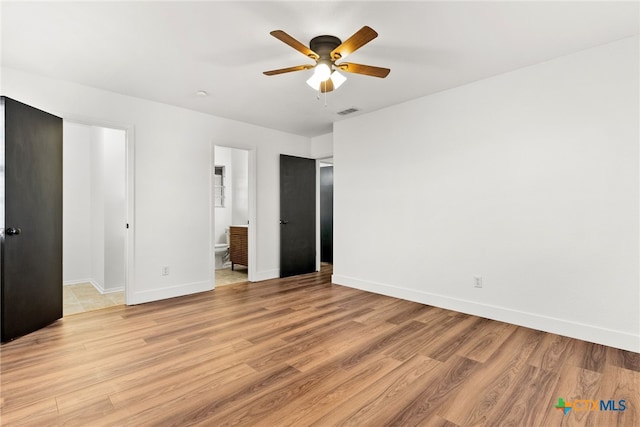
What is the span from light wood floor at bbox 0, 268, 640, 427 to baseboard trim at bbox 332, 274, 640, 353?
100 millimetres

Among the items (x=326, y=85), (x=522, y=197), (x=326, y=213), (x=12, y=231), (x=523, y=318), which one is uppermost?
(x=326, y=85)

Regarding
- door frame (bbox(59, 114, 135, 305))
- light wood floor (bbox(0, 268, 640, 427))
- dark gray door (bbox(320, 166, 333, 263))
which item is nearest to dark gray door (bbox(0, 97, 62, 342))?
light wood floor (bbox(0, 268, 640, 427))

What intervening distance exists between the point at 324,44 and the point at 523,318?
3.10m

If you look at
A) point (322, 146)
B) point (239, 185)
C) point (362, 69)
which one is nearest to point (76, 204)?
point (239, 185)

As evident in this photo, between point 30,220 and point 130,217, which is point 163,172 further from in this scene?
point 30,220

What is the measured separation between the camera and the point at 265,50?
8.79 feet

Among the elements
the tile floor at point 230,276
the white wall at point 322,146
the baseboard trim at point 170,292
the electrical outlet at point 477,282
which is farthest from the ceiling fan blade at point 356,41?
the tile floor at point 230,276

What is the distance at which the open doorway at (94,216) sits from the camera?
4.33 metres

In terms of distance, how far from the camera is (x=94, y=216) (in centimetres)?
480

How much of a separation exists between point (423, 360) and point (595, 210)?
6.47 feet

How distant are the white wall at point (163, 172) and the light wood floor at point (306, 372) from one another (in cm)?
83

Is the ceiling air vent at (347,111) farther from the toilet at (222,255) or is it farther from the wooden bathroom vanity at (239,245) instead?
the toilet at (222,255)

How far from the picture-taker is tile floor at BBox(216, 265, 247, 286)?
16.5 ft

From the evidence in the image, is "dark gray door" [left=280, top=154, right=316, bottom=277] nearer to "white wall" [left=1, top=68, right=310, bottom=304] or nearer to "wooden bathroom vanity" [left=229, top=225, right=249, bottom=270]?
"wooden bathroom vanity" [left=229, top=225, right=249, bottom=270]
